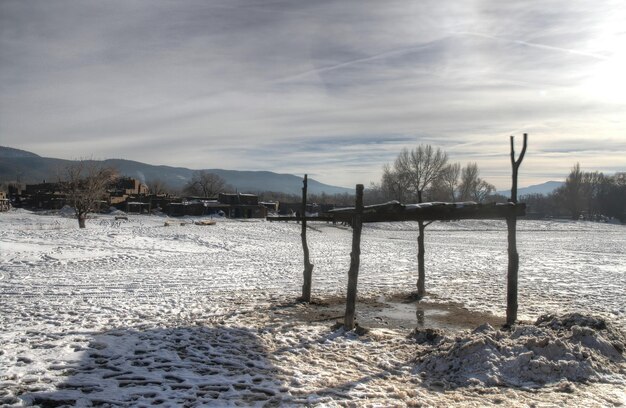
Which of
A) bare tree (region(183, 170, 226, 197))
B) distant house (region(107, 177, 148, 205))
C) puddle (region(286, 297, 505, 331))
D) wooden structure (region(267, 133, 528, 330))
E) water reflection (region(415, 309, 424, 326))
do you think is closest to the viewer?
wooden structure (region(267, 133, 528, 330))

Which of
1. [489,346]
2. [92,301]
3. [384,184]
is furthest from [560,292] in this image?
[384,184]

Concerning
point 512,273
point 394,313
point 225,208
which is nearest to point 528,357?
point 512,273

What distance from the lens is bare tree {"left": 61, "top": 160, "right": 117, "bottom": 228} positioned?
39656 millimetres

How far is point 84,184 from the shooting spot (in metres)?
42.9

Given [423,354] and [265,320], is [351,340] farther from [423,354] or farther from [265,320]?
[265,320]

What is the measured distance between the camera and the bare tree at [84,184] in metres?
39.7

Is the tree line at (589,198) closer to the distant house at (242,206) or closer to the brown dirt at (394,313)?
the distant house at (242,206)

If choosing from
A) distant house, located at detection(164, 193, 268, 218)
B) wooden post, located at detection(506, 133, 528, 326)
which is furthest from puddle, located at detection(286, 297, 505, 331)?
distant house, located at detection(164, 193, 268, 218)

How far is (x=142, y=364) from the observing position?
739cm

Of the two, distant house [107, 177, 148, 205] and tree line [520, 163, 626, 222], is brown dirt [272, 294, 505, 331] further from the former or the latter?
tree line [520, 163, 626, 222]

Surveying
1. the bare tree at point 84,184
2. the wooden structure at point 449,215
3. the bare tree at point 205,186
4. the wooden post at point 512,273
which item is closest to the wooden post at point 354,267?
the wooden structure at point 449,215

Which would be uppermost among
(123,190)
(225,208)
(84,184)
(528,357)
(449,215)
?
(123,190)

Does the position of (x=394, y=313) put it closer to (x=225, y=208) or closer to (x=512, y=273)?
(x=512, y=273)

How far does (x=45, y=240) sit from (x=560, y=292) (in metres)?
27.8
